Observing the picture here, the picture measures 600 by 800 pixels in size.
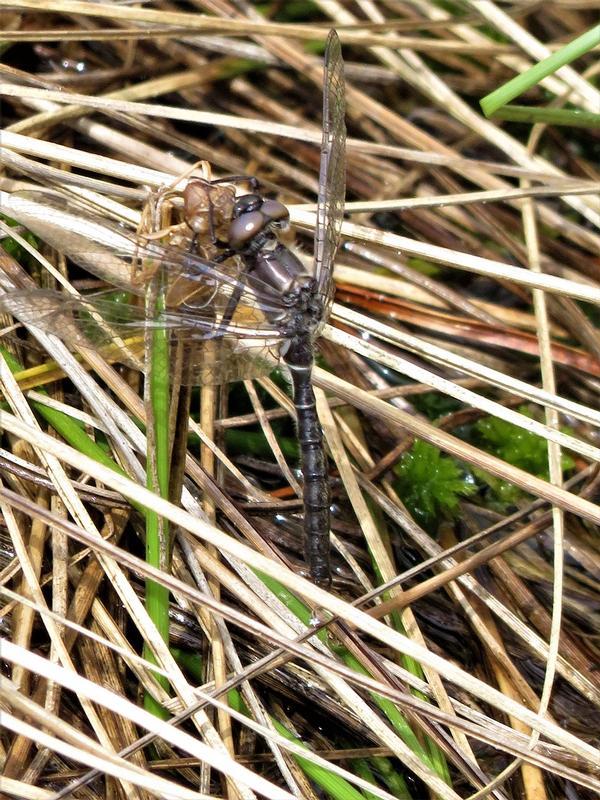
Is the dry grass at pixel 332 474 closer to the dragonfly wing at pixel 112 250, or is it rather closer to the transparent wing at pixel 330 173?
the dragonfly wing at pixel 112 250

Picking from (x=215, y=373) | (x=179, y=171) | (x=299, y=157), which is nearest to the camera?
(x=215, y=373)

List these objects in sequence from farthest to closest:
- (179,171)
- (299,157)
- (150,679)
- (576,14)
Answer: (576,14)
(299,157)
(179,171)
(150,679)

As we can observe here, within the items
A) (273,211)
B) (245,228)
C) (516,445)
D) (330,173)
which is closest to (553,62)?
(330,173)

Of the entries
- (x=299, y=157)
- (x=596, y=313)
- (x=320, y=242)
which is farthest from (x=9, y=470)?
(x=596, y=313)

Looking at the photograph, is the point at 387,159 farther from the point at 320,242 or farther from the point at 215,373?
the point at 215,373

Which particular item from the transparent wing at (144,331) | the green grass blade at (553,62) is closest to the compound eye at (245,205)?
the transparent wing at (144,331)

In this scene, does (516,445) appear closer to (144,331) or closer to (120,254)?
(144,331)
